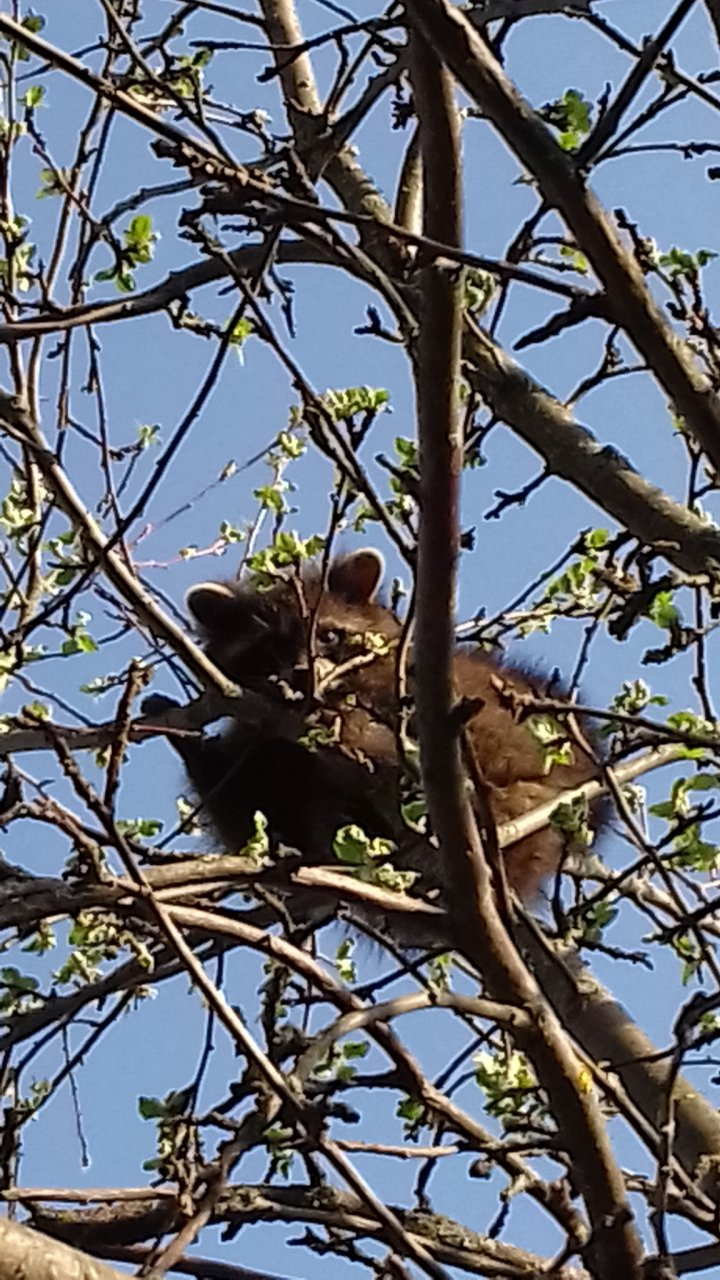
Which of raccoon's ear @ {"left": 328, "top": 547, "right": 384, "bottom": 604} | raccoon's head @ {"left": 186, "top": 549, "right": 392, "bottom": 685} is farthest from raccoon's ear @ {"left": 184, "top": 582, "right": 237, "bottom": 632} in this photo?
raccoon's ear @ {"left": 328, "top": 547, "right": 384, "bottom": 604}

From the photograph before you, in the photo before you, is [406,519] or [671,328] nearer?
[671,328]

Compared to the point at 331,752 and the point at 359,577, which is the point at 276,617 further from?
the point at 331,752

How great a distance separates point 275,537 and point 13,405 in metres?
0.72

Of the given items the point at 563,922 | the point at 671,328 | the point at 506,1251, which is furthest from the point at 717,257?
the point at 506,1251

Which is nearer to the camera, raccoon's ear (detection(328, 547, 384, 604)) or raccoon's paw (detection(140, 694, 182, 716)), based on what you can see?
raccoon's paw (detection(140, 694, 182, 716))

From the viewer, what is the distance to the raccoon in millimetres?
4965

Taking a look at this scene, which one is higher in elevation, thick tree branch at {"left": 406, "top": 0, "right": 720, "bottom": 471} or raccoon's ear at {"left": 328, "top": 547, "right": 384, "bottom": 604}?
raccoon's ear at {"left": 328, "top": 547, "right": 384, "bottom": 604}

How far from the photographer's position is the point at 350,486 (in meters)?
3.90

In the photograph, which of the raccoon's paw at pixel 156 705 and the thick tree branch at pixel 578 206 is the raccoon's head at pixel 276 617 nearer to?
the raccoon's paw at pixel 156 705

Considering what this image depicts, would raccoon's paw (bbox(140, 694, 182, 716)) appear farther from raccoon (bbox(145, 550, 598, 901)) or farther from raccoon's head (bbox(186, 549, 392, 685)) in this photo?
raccoon's head (bbox(186, 549, 392, 685))

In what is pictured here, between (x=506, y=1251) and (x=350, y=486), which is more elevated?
(x=350, y=486)

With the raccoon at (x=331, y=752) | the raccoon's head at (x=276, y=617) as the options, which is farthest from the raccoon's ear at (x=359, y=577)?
the raccoon at (x=331, y=752)

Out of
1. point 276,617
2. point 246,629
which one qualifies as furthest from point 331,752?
point 246,629

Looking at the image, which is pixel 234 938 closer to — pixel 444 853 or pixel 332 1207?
pixel 444 853
